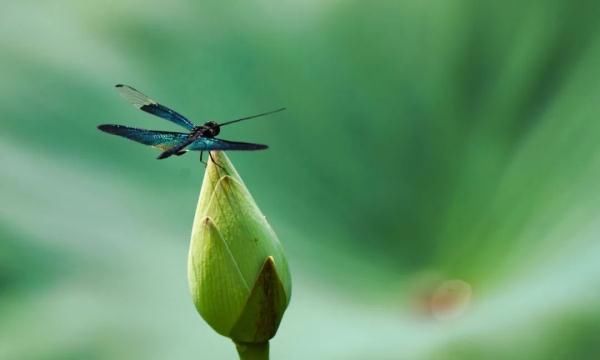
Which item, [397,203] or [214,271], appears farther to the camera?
[397,203]

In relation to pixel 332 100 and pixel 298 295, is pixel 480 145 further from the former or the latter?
pixel 298 295

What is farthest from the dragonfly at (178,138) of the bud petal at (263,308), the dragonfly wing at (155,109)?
the bud petal at (263,308)

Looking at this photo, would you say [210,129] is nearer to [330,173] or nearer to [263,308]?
[263,308]

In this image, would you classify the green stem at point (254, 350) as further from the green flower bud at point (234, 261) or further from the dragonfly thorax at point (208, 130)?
the dragonfly thorax at point (208, 130)

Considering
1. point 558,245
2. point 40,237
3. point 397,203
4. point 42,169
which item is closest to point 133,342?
point 40,237

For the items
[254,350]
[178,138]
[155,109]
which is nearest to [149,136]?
[178,138]

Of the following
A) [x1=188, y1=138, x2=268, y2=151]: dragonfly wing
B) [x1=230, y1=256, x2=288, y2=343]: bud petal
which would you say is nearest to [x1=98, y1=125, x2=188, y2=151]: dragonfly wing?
[x1=188, y1=138, x2=268, y2=151]: dragonfly wing

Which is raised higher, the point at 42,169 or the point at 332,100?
the point at 332,100
